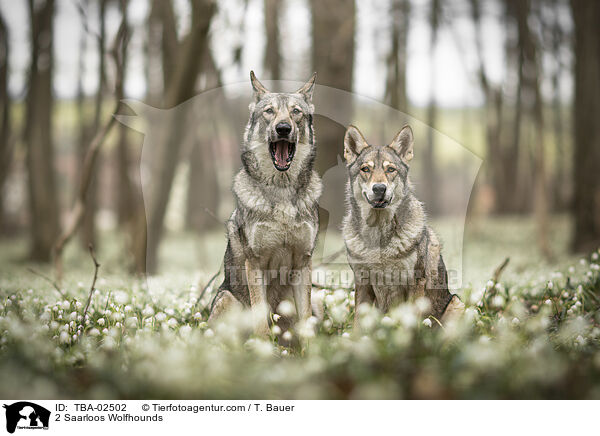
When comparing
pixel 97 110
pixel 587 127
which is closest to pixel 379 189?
pixel 587 127

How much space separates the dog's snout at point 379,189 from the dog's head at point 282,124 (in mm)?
577

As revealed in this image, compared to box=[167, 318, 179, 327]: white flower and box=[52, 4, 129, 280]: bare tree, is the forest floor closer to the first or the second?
box=[167, 318, 179, 327]: white flower

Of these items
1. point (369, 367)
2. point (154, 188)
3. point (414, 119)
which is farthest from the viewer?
point (154, 188)

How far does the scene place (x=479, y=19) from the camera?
51.5ft

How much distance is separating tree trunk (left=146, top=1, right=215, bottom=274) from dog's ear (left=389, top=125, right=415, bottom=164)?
3019 mm

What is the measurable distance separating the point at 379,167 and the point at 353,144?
31 cm

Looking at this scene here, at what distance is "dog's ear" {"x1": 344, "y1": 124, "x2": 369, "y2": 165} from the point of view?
3.41m

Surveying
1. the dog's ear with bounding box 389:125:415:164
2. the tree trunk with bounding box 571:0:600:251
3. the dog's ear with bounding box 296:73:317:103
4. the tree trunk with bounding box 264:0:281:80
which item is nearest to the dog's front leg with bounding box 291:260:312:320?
the dog's ear with bounding box 389:125:415:164

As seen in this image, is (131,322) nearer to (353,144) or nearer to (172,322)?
(172,322)

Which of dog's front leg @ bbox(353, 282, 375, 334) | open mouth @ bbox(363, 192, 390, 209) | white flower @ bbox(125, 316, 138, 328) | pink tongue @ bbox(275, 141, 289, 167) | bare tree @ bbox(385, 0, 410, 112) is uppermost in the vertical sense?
bare tree @ bbox(385, 0, 410, 112)

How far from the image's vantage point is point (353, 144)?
3.43 metres

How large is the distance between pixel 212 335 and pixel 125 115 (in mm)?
2365

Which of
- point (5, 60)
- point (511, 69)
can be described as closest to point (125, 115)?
point (5, 60)

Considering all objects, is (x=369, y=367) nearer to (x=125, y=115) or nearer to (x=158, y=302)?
(x=158, y=302)
